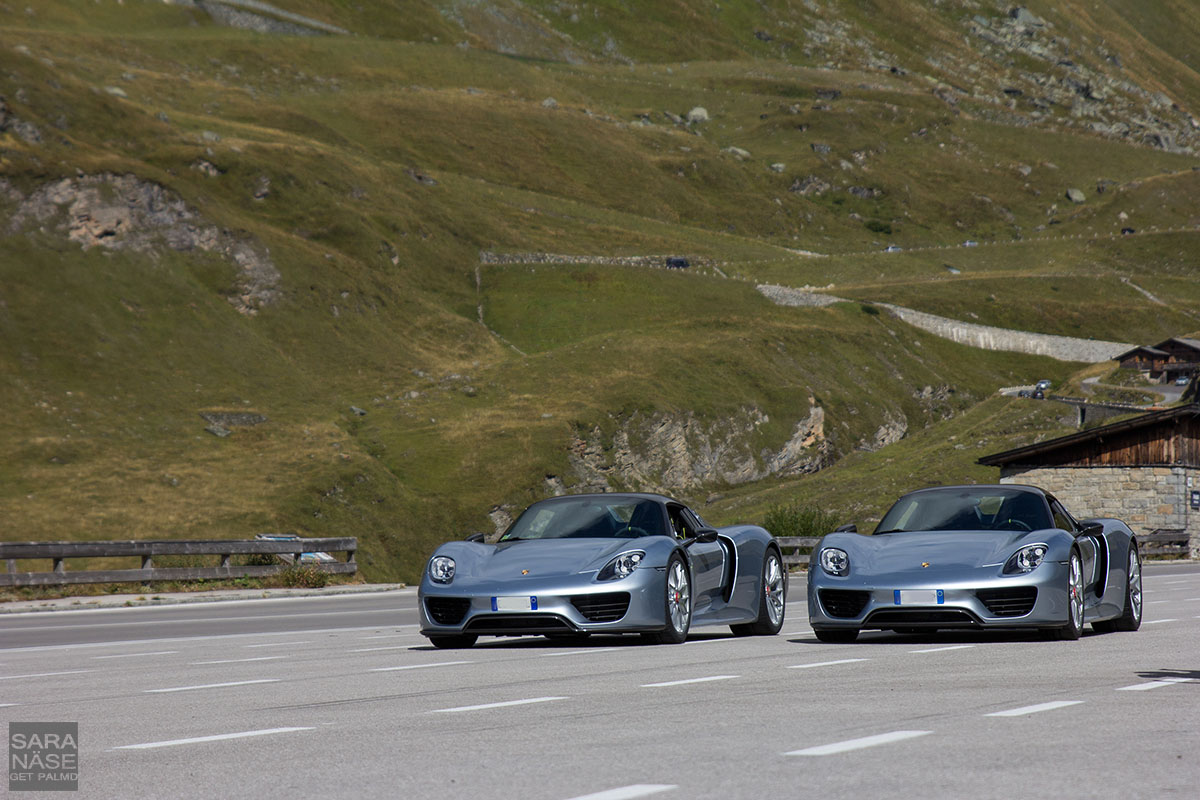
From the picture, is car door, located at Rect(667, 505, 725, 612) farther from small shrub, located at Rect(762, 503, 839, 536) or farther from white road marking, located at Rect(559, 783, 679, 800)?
small shrub, located at Rect(762, 503, 839, 536)

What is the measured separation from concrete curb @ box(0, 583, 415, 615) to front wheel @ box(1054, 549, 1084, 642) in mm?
15922

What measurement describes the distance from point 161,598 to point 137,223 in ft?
236

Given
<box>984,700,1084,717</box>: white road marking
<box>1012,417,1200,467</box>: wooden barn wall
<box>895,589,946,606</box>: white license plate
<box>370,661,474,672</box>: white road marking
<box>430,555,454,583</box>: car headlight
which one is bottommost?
<box>370,661,474,672</box>: white road marking

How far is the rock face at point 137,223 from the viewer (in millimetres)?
87750

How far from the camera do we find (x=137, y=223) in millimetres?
91688

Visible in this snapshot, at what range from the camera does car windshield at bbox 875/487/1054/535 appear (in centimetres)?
1457

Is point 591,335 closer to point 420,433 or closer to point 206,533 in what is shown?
point 420,433

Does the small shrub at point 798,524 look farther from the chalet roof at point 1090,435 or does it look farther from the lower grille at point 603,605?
the lower grille at point 603,605

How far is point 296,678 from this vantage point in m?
11.5

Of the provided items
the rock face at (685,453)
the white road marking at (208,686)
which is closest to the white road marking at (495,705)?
the white road marking at (208,686)

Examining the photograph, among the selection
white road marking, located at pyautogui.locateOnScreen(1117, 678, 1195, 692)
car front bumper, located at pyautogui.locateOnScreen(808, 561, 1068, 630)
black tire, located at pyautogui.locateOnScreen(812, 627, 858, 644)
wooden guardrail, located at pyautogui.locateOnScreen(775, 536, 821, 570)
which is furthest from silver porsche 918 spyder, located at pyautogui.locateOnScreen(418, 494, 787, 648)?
wooden guardrail, located at pyautogui.locateOnScreen(775, 536, 821, 570)

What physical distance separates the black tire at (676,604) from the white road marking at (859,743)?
620cm

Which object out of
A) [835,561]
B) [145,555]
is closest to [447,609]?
[835,561]

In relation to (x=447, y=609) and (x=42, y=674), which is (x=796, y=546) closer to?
(x=447, y=609)
